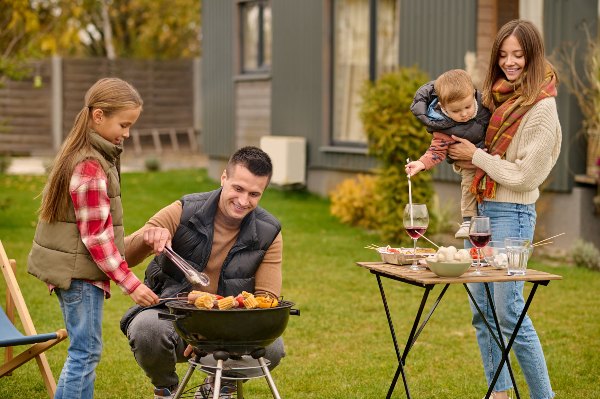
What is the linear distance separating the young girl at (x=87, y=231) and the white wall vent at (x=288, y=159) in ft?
31.2

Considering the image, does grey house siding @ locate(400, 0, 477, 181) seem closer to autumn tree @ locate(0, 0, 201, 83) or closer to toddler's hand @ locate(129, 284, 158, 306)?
toddler's hand @ locate(129, 284, 158, 306)

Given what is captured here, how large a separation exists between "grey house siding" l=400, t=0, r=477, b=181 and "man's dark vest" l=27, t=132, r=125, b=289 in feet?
23.9

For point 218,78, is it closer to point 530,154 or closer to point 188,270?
point 530,154

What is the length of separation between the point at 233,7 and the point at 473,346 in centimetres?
1039

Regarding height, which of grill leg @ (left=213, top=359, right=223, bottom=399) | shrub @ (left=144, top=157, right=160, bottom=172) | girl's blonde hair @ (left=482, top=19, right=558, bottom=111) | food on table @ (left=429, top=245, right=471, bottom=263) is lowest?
shrub @ (left=144, top=157, right=160, bottom=172)

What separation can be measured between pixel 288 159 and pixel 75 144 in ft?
31.5

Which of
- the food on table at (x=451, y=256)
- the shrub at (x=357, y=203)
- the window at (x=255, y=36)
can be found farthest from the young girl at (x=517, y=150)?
the window at (x=255, y=36)

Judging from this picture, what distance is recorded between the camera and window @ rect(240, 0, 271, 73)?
616 inches

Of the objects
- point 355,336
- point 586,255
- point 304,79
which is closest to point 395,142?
point 586,255

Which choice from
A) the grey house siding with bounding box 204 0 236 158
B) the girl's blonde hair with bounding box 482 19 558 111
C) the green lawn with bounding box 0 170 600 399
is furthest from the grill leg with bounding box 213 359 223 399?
the grey house siding with bounding box 204 0 236 158

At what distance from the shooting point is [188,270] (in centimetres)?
425

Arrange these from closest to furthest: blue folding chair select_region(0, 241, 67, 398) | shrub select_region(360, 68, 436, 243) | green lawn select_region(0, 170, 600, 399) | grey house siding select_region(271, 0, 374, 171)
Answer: blue folding chair select_region(0, 241, 67, 398)
green lawn select_region(0, 170, 600, 399)
shrub select_region(360, 68, 436, 243)
grey house siding select_region(271, 0, 374, 171)

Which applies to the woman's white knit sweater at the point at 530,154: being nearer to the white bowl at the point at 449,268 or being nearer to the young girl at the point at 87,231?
the white bowl at the point at 449,268

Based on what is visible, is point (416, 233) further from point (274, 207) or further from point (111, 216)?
point (274, 207)
